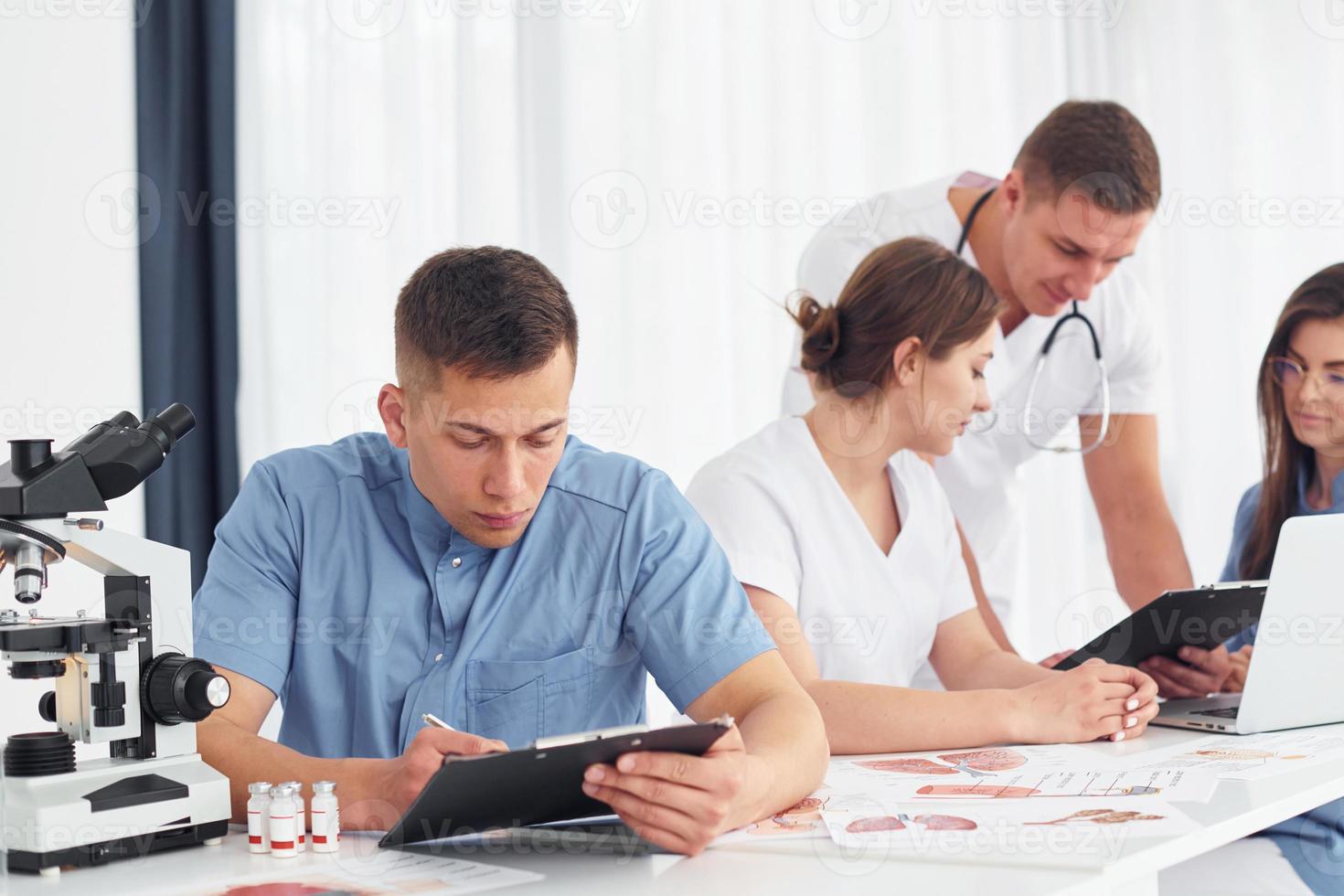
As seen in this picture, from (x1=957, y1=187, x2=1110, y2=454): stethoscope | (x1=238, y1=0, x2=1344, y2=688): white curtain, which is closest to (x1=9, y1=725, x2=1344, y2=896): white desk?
(x1=957, y1=187, x2=1110, y2=454): stethoscope

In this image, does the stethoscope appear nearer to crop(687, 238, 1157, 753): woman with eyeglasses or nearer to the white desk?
crop(687, 238, 1157, 753): woman with eyeglasses

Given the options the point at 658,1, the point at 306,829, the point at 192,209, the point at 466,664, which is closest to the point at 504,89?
the point at 658,1

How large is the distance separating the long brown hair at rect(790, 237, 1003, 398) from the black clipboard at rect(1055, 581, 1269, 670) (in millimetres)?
532

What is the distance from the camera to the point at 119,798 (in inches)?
44.3

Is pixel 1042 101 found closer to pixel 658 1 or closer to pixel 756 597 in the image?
pixel 658 1

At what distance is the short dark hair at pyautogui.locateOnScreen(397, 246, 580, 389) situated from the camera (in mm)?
1404

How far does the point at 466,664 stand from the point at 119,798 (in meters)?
0.46

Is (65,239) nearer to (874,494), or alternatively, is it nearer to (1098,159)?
(874,494)

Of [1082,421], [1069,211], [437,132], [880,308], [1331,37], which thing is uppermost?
[1331,37]

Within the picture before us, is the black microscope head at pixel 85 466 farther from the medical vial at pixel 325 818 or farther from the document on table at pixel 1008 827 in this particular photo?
the document on table at pixel 1008 827

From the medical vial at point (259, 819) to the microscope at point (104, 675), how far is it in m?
0.04

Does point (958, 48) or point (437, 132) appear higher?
point (958, 48)

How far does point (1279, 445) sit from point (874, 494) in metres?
0.90

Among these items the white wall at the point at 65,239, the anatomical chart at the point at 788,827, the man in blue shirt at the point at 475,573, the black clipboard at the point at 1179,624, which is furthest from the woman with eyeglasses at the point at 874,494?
the white wall at the point at 65,239
